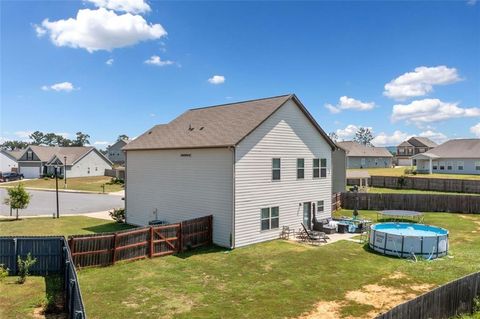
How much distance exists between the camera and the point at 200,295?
44.0 ft

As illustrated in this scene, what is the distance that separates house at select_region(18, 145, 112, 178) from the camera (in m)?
70.9

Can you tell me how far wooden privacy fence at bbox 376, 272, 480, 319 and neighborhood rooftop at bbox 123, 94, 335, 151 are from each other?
39.2ft

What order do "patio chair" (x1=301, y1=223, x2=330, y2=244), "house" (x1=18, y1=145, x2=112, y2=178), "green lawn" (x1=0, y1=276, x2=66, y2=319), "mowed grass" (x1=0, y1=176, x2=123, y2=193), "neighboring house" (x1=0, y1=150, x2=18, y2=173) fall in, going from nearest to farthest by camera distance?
1. "green lawn" (x1=0, y1=276, x2=66, y2=319)
2. "patio chair" (x1=301, y1=223, x2=330, y2=244)
3. "mowed grass" (x1=0, y1=176, x2=123, y2=193)
4. "house" (x1=18, y1=145, x2=112, y2=178)
5. "neighboring house" (x1=0, y1=150, x2=18, y2=173)

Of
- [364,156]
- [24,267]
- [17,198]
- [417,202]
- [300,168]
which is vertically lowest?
[24,267]

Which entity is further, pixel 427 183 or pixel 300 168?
pixel 427 183

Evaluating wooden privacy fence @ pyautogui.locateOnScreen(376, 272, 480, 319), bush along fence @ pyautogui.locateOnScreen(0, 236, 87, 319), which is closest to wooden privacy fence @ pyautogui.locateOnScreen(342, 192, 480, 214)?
wooden privacy fence @ pyautogui.locateOnScreen(376, 272, 480, 319)

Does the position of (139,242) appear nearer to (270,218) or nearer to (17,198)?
(270,218)

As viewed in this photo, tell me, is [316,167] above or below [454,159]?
below

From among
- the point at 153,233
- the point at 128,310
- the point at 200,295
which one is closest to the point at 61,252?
the point at 153,233

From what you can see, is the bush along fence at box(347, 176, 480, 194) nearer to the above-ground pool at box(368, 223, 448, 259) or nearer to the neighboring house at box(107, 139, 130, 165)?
the above-ground pool at box(368, 223, 448, 259)

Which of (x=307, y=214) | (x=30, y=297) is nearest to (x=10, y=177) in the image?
(x=307, y=214)

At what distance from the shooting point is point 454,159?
215 feet

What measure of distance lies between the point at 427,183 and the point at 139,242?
42.1 m

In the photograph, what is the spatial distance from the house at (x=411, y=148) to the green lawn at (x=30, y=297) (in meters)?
105
